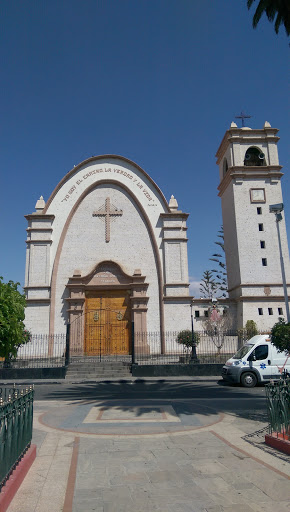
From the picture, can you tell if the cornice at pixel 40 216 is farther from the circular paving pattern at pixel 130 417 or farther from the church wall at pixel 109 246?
the circular paving pattern at pixel 130 417

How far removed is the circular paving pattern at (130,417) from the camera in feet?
27.8

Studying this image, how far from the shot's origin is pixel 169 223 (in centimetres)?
2761

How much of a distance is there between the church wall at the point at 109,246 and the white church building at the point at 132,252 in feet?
0.25

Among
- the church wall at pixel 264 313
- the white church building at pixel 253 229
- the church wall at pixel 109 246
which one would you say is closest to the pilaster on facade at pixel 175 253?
the church wall at pixel 109 246

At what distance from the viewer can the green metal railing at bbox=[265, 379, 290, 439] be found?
687 cm

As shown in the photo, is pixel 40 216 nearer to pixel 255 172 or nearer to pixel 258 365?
pixel 255 172

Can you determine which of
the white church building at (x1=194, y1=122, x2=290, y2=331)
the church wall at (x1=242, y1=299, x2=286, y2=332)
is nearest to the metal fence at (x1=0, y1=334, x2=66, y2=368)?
the white church building at (x1=194, y1=122, x2=290, y2=331)

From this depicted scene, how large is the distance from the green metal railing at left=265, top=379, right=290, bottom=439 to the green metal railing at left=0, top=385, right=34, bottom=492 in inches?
182

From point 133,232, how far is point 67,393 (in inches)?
592

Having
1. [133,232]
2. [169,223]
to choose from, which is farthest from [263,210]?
[133,232]

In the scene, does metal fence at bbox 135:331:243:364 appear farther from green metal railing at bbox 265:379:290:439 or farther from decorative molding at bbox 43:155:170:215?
green metal railing at bbox 265:379:290:439

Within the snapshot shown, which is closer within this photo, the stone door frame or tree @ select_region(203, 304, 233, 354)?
tree @ select_region(203, 304, 233, 354)

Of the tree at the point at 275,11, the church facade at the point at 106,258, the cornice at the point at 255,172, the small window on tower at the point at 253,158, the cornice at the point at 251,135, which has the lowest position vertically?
the church facade at the point at 106,258

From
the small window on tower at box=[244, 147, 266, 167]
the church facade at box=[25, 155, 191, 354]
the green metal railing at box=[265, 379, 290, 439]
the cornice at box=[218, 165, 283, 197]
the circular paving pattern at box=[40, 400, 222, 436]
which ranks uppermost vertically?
the small window on tower at box=[244, 147, 266, 167]
